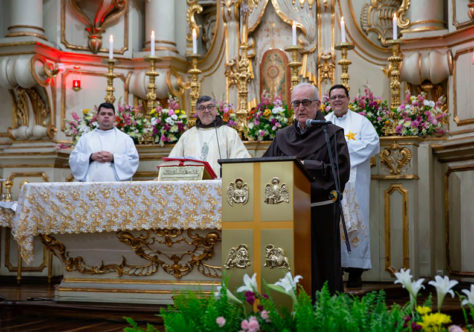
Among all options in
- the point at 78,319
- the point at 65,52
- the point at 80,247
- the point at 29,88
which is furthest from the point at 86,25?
the point at 78,319

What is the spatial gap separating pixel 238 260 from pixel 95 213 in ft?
7.01

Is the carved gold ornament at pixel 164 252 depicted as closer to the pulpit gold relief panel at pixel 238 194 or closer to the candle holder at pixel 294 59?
the pulpit gold relief panel at pixel 238 194

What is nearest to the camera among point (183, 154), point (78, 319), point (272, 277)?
point (272, 277)

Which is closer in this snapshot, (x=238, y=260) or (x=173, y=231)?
(x=238, y=260)

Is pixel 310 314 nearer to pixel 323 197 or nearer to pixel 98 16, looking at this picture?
pixel 323 197

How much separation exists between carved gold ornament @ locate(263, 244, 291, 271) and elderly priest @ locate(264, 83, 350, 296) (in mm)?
758

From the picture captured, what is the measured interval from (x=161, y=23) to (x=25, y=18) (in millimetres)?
1593

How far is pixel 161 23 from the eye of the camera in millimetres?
8570

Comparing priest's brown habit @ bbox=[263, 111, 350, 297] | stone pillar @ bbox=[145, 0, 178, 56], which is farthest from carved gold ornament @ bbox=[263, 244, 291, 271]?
stone pillar @ bbox=[145, 0, 178, 56]

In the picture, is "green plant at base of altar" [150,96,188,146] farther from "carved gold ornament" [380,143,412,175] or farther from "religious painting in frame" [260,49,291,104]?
"carved gold ornament" [380,143,412,175]

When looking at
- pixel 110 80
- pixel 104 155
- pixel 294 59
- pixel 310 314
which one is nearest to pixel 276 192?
pixel 310 314

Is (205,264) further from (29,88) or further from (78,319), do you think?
(29,88)

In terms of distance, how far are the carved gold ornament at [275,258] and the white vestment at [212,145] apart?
2.69 meters

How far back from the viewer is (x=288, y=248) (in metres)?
3.37
